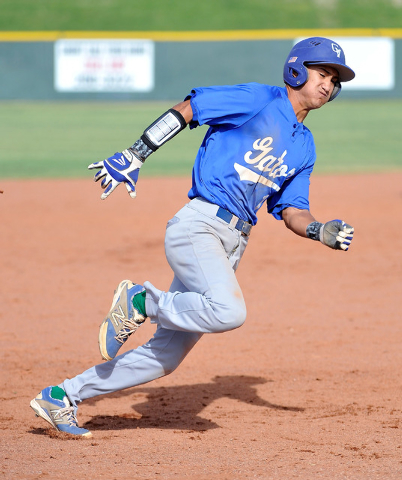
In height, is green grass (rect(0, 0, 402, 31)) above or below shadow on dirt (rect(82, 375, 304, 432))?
above

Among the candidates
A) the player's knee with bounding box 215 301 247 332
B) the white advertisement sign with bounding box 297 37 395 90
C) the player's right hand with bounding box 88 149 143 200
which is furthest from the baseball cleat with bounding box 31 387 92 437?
the white advertisement sign with bounding box 297 37 395 90

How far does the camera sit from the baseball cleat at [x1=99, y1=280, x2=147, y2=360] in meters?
3.53

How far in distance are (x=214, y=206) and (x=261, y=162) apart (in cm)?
31

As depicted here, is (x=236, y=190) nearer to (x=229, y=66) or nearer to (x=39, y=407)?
(x=39, y=407)

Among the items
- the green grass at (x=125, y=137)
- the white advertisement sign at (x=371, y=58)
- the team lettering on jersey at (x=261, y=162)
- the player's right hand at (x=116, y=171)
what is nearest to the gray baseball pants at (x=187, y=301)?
the team lettering on jersey at (x=261, y=162)

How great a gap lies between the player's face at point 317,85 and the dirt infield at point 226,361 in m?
1.69

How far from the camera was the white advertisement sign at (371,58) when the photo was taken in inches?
928

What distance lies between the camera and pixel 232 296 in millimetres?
3258

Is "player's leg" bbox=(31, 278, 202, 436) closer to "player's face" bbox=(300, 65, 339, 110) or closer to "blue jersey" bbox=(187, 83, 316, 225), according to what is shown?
"blue jersey" bbox=(187, 83, 316, 225)

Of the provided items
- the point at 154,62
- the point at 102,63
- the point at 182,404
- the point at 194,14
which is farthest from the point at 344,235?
the point at 194,14

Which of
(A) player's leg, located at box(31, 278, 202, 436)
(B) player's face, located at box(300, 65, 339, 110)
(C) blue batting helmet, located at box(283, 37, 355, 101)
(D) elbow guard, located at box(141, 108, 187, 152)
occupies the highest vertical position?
(C) blue batting helmet, located at box(283, 37, 355, 101)

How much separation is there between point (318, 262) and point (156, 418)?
4190 millimetres

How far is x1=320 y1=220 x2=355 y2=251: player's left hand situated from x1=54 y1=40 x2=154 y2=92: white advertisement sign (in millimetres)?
21437

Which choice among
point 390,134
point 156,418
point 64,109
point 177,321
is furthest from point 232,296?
point 64,109
